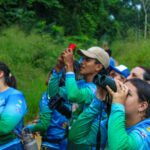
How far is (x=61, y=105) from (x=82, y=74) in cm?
47

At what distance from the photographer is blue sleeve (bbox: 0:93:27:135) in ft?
13.0

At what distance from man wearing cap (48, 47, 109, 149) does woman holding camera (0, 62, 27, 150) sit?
415mm

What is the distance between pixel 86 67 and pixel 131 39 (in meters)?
15.6

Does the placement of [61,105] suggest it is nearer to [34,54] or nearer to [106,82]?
[106,82]

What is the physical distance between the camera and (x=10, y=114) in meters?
3.98

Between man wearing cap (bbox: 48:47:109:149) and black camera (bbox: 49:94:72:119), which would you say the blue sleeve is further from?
A: black camera (bbox: 49:94:72:119)

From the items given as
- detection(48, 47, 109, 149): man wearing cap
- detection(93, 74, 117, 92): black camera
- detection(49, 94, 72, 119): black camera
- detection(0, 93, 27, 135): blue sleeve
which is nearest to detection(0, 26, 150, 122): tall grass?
detection(49, 94, 72, 119): black camera

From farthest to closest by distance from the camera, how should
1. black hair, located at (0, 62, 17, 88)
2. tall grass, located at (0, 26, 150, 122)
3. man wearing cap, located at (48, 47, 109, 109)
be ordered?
tall grass, located at (0, 26, 150, 122) < black hair, located at (0, 62, 17, 88) < man wearing cap, located at (48, 47, 109, 109)

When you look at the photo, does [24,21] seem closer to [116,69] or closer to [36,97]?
[36,97]

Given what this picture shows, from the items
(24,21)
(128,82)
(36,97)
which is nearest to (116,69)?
(128,82)

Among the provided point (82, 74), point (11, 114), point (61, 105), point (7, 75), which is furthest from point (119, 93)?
point (61, 105)

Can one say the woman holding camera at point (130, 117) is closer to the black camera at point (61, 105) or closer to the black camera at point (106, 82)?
the black camera at point (106, 82)

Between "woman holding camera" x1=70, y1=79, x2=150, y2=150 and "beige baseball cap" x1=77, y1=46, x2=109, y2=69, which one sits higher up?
"beige baseball cap" x1=77, y1=46, x2=109, y2=69

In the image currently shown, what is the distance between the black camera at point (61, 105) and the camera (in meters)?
4.77
